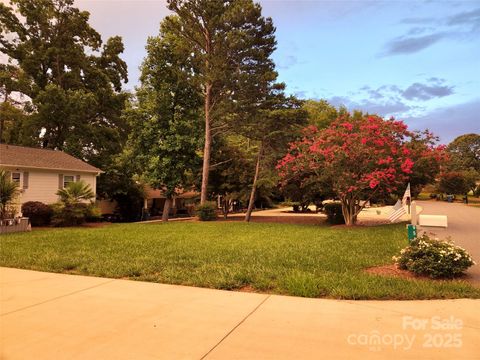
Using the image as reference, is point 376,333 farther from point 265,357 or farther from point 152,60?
point 152,60

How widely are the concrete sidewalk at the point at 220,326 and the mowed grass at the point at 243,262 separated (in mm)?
411

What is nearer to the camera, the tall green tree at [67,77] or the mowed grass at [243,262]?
the mowed grass at [243,262]

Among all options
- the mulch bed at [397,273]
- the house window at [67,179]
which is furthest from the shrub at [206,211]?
the mulch bed at [397,273]

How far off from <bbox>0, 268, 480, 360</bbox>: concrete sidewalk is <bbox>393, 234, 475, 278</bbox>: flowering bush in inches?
52.5

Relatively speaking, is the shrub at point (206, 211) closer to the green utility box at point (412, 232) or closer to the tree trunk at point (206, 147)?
the tree trunk at point (206, 147)

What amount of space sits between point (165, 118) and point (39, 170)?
27.5ft

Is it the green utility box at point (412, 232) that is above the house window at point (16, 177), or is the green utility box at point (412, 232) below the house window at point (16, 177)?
below

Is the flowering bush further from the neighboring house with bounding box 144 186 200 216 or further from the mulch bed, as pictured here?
the neighboring house with bounding box 144 186 200 216

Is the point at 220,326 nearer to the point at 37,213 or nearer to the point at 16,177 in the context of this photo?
the point at 37,213

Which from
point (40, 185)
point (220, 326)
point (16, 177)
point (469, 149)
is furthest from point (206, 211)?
point (469, 149)

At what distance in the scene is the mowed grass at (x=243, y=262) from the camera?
19.5ft

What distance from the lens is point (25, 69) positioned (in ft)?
97.8

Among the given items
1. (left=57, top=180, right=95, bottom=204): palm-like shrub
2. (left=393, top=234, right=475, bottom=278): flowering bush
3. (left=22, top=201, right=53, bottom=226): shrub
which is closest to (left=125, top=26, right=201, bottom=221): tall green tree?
(left=57, top=180, right=95, bottom=204): palm-like shrub

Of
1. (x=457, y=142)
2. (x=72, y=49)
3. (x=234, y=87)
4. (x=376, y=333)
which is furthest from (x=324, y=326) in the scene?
(x=457, y=142)
